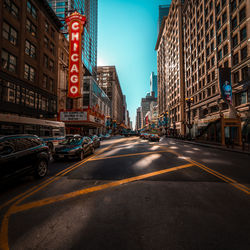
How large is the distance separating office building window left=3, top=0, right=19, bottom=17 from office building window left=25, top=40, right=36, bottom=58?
3018 millimetres

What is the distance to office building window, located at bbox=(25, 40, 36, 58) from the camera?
1813 cm

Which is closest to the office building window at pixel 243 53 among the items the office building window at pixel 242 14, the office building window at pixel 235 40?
the office building window at pixel 235 40

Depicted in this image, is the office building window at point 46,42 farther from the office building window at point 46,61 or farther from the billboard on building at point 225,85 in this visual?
the billboard on building at point 225,85

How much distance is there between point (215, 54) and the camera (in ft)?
93.6

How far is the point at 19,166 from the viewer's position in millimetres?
4676

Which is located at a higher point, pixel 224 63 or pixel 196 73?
pixel 196 73

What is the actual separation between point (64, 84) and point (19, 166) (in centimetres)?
3114

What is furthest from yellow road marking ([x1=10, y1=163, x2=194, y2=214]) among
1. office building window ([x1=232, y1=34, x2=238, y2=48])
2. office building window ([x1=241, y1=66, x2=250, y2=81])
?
office building window ([x1=232, y1=34, x2=238, y2=48])

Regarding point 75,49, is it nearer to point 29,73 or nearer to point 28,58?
point 28,58

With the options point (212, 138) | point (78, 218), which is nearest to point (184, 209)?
point (78, 218)

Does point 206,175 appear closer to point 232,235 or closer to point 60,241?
point 232,235

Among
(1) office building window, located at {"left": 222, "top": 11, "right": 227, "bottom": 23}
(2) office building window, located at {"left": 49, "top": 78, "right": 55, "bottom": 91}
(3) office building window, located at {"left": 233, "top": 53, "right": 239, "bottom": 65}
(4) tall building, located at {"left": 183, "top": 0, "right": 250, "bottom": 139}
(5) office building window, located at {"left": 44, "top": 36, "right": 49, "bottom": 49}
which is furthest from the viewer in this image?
(1) office building window, located at {"left": 222, "top": 11, "right": 227, "bottom": 23}

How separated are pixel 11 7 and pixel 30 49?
4.45 meters

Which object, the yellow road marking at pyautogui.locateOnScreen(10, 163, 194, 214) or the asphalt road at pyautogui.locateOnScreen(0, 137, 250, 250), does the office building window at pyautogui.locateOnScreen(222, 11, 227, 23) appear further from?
the yellow road marking at pyautogui.locateOnScreen(10, 163, 194, 214)
